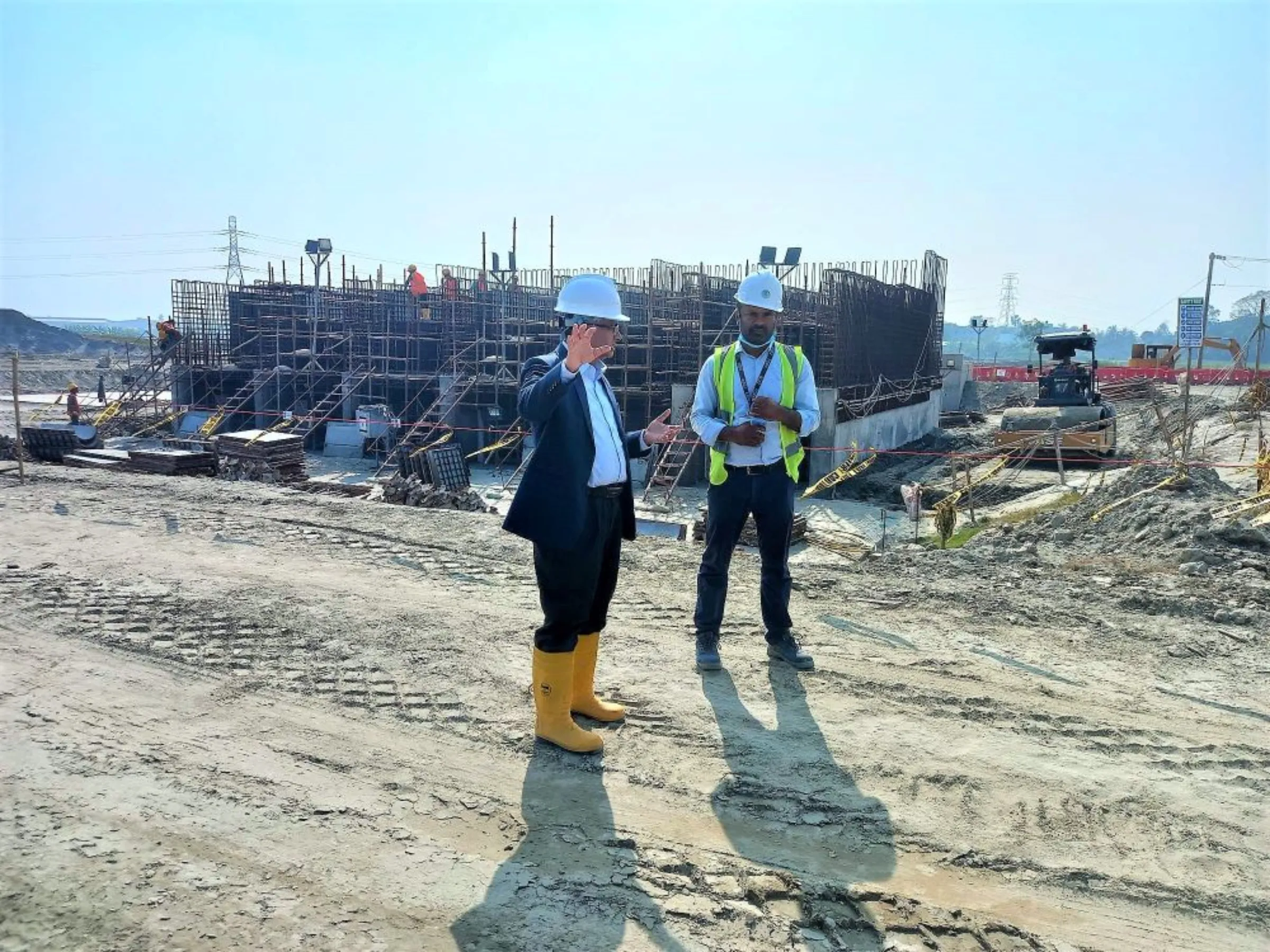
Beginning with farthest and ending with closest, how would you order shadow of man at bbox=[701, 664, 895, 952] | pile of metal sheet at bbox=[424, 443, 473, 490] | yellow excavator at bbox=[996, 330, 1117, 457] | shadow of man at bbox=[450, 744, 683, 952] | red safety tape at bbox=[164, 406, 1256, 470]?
yellow excavator at bbox=[996, 330, 1117, 457]
pile of metal sheet at bbox=[424, 443, 473, 490]
red safety tape at bbox=[164, 406, 1256, 470]
shadow of man at bbox=[701, 664, 895, 952]
shadow of man at bbox=[450, 744, 683, 952]

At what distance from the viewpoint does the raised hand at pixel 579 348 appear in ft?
9.27

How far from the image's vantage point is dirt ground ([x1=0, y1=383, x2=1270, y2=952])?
2.21m

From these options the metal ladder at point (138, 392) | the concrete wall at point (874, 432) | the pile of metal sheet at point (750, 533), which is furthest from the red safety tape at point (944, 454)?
the metal ladder at point (138, 392)

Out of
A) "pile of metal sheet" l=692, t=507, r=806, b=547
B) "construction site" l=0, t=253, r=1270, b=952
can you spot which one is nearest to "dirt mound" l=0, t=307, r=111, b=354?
"pile of metal sheet" l=692, t=507, r=806, b=547

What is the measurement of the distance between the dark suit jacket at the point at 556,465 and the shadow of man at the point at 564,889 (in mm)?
828

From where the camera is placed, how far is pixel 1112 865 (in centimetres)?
243

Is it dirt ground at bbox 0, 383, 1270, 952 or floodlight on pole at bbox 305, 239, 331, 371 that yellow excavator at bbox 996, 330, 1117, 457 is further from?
floodlight on pole at bbox 305, 239, 331, 371

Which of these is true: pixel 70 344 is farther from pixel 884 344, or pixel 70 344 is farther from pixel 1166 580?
pixel 1166 580

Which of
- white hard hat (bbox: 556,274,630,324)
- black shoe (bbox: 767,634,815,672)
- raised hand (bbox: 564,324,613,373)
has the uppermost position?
white hard hat (bbox: 556,274,630,324)

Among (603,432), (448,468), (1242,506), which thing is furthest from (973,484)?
(603,432)

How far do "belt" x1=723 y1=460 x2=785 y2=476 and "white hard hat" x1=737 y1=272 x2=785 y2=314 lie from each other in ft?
2.21

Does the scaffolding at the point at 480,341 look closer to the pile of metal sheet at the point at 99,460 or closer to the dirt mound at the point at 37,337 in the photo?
the pile of metal sheet at the point at 99,460

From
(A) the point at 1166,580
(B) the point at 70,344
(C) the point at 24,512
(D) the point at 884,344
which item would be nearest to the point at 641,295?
(D) the point at 884,344

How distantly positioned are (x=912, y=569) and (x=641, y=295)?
17.9 meters
